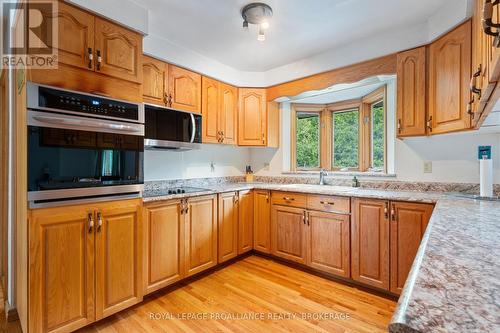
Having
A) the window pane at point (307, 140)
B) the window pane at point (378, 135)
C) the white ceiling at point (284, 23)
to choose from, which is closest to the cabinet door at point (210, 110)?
the white ceiling at point (284, 23)

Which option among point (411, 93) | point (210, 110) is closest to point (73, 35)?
point (210, 110)

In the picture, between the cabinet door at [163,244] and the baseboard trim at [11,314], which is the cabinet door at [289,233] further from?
the baseboard trim at [11,314]

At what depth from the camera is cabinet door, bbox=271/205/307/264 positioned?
2750 millimetres

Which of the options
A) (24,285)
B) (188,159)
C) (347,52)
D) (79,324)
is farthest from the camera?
(188,159)

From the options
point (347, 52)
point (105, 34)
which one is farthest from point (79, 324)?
point (347, 52)

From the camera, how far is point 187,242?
2.42 metres

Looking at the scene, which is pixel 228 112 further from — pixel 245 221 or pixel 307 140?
pixel 245 221

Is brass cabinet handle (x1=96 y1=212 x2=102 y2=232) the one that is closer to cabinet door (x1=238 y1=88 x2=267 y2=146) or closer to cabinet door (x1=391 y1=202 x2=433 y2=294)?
cabinet door (x1=238 y1=88 x2=267 y2=146)

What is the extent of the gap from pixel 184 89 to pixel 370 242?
240 centimetres

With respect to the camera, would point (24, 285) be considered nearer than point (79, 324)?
Yes

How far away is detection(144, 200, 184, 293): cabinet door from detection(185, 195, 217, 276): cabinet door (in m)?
0.09

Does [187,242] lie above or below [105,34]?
below

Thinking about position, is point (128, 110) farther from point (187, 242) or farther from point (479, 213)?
point (479, 213)

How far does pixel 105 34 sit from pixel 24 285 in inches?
69.1
